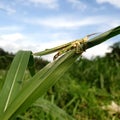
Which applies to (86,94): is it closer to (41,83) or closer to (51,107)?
(51,107)

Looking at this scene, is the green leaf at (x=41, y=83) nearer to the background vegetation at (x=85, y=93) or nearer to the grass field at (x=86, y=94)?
the background vegetation at (x=85, y=93)

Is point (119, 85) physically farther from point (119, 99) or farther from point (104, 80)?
point (119, 99)

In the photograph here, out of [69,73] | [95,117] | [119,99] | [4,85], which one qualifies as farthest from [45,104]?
[69,73]

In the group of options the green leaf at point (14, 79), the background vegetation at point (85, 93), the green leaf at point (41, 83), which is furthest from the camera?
the background vegetation at point (85, 93)

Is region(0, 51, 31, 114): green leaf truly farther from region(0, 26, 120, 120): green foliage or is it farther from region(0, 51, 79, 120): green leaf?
region(0, 51, 79, 120): green leaf

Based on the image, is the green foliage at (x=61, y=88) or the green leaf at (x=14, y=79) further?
the green leaf at (x=14, y=79)

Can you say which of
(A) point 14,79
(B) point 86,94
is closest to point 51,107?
(A) point 14,79

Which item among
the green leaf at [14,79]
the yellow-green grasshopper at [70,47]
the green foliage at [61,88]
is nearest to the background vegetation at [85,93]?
the green foliage at [61,88]

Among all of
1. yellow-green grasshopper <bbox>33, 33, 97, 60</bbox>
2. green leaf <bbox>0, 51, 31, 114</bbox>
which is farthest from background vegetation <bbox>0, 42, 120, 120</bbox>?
yellow-green grasshopper <bbox>33, 33, 97, 60</bbox>
